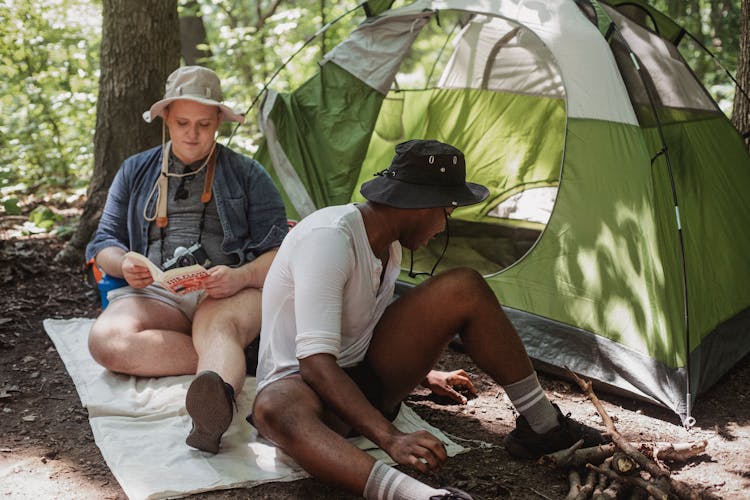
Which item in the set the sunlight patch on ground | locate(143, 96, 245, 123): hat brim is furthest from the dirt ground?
locate(143, 96, 245, 123): hat brim

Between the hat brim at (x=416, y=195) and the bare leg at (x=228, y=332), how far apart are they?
85cm

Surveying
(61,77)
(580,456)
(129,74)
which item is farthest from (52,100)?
(580,456)

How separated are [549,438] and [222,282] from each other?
129 centimetres

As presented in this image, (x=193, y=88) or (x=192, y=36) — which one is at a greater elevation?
(x=192, y=36)

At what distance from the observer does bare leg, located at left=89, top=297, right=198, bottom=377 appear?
272 centimetres

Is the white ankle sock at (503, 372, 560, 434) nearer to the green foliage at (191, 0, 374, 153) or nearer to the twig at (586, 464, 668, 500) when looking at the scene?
the twig at (586, 464, 668, 500)

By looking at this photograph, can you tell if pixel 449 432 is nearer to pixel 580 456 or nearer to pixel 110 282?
pixel 580 456

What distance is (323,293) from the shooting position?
189 cm

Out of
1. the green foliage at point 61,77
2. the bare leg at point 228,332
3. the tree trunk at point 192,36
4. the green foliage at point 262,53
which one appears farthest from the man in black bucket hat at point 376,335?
the tree trunk at point 192,36

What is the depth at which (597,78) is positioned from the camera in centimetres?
309

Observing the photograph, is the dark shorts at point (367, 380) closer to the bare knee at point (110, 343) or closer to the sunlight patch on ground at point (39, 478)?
the sunlight patch on ground at point (39, 478)

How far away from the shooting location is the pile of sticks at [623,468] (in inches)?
81.4

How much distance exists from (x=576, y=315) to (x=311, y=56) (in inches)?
257

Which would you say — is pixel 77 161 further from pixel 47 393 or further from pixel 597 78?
pixel 597 78
